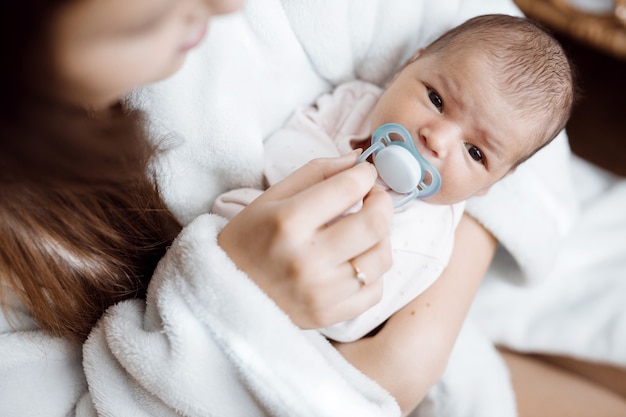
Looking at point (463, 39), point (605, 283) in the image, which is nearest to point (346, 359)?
point (463, 39)

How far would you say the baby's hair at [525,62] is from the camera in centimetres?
90

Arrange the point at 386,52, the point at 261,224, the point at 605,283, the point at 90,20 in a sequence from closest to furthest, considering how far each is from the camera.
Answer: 1. the point at 90,20
2. the point at 261,224
3. the point at 386,52
4. the point at 605,283

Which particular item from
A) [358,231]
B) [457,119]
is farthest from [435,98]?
[358,231]

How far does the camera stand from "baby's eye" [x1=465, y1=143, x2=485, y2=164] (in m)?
0.92

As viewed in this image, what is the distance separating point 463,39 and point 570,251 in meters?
0.55

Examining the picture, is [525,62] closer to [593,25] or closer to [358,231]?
[358,231]

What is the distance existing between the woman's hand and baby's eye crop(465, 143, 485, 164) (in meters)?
0.28

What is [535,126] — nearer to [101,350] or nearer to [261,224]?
[261,224]

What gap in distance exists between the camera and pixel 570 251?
1.22m

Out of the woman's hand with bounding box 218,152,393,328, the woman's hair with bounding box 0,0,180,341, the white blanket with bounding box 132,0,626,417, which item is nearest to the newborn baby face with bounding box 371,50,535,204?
the white blanket with bounding box 132,0,626,417

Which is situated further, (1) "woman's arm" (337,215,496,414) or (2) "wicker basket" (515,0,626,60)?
(2) "wicker basket" (515,0,626,60)

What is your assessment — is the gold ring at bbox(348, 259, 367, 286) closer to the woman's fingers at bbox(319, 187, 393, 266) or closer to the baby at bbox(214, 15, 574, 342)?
the woman's fingers at bbox(319, 187, 393, 266)

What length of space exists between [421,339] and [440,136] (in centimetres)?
31

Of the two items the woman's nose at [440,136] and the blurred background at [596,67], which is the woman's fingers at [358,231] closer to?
the woman's nose at [440,136]
